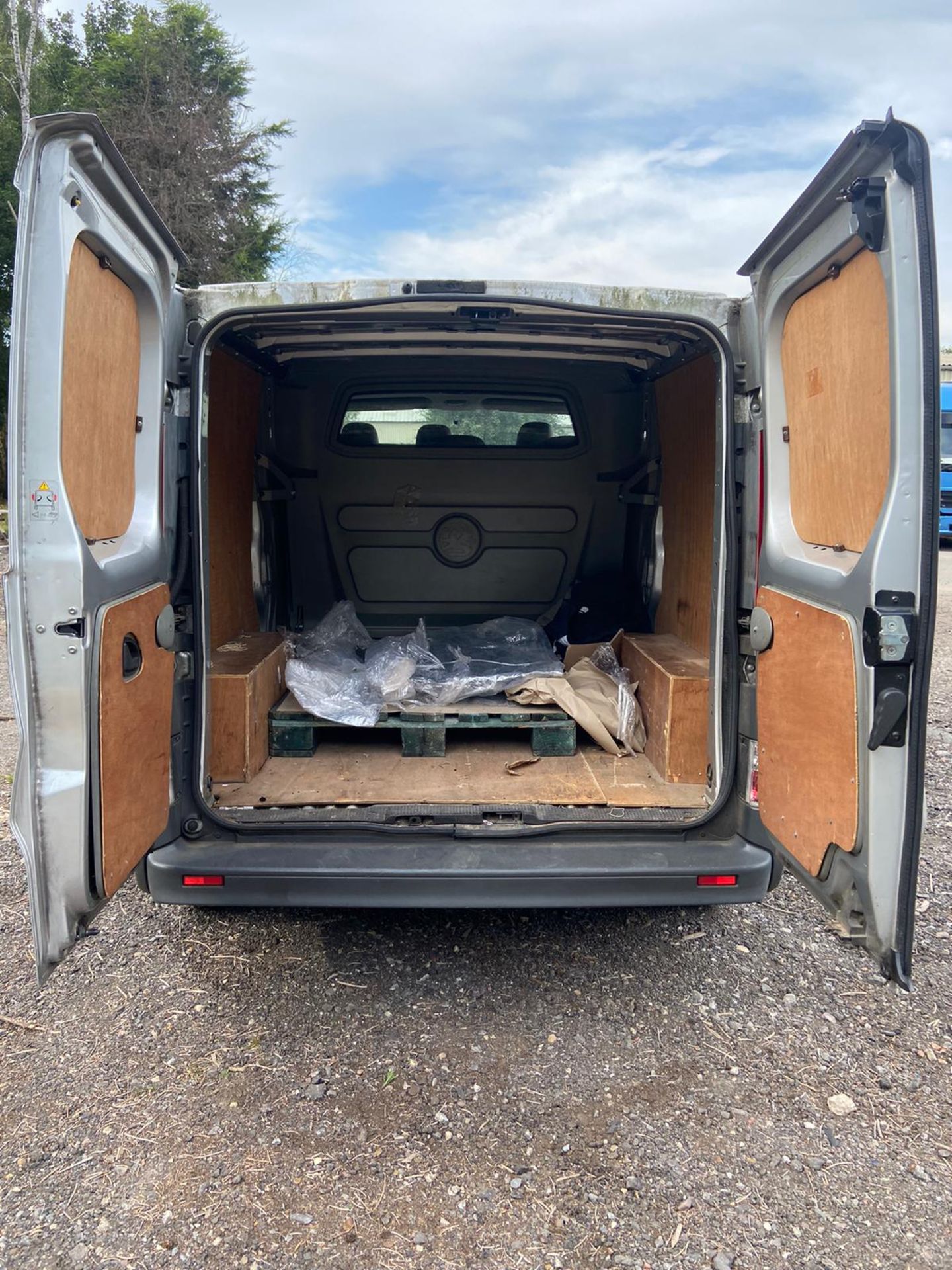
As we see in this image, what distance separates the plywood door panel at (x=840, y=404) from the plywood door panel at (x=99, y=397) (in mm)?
1798

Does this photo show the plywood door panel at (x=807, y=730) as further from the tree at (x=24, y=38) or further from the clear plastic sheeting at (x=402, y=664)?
the tree at (x=24, y=38)

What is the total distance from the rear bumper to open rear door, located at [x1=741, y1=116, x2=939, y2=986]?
268 mm

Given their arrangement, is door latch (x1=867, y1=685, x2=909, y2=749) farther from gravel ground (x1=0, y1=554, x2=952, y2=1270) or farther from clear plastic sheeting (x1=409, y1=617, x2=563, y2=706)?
clear plastic sheeting (x1=409, y1=617, x2=563, y2=706)

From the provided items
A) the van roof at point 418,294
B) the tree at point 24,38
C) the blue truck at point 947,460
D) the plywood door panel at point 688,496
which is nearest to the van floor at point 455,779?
the plywood door panel at point 688,496

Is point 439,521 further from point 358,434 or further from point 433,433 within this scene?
point 358,434

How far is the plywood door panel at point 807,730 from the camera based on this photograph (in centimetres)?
204

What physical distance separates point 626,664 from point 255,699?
5.35 feet

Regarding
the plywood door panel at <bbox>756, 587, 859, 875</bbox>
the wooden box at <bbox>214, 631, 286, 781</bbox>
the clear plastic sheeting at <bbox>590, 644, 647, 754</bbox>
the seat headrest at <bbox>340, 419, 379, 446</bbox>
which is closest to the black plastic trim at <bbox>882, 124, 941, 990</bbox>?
the plywood door panel at <bbox>756, 587, 859, 875</bbox>

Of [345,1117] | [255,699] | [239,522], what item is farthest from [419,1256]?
[239,522]

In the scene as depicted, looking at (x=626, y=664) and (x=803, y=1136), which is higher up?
(x=626, y=664)

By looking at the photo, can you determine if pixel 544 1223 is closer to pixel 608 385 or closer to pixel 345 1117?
pixel 345 1117

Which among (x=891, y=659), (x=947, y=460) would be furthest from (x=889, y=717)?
(x=947, y=460)

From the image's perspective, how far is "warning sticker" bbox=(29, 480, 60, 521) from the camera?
1.84m

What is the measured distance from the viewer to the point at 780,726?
2.38 meters
